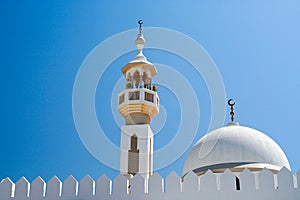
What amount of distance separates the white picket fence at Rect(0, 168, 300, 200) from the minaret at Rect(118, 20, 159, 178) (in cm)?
476

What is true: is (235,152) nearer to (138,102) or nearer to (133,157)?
(133,157)

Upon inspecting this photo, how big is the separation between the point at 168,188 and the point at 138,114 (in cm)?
683

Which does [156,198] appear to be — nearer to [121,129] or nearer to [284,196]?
[284,196]

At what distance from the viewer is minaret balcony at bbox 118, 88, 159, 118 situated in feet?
48.2

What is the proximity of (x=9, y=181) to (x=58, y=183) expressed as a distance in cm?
101

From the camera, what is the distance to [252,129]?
1190cm

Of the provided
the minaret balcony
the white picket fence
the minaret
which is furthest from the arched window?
the white picket fence

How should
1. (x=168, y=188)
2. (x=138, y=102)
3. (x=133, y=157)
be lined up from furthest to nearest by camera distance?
(x=138, y=102), (x=133, y=157), (x=168, y=188)

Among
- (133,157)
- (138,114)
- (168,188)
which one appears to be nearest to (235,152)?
(168,188)

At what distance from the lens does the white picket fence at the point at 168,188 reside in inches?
301

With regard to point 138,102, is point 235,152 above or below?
below

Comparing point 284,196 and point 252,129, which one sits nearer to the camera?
point 284,196

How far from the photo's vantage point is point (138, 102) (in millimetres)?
14672

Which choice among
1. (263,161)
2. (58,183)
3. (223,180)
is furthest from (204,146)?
(58,183)
